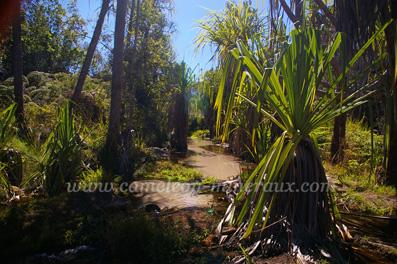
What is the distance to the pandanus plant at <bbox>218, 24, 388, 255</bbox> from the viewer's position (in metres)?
3.34

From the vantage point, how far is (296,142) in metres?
3.48

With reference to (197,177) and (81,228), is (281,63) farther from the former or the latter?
(197,177)

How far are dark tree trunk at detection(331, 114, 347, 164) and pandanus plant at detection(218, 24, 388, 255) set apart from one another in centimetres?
417

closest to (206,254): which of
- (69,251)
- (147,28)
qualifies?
(69,251)

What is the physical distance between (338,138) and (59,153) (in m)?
5.99

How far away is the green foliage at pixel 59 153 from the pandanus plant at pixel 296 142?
3211 mm

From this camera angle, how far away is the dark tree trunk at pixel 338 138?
770cm

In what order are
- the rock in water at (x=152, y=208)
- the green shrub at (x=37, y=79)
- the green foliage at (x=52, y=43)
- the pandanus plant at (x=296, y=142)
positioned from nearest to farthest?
the pandanus plant at (x=296, y=142) < the rock in water at (x=152, y=208) < the green shrub at (x=37, y=79) < the green foliage at (x=52, y=43)

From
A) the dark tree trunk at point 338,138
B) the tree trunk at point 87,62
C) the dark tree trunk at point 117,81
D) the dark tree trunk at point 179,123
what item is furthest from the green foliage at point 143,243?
the dark tree trunk at point 179,123

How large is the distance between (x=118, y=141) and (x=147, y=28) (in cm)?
862

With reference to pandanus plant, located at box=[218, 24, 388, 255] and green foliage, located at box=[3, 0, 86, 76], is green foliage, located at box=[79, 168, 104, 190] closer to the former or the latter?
pandanus plant, located at box=[218, 24, 388, 255]

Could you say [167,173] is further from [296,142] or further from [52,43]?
[52,43]

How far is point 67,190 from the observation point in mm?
5664

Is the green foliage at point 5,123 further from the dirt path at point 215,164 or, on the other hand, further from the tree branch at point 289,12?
the tree branch at point 289,12
